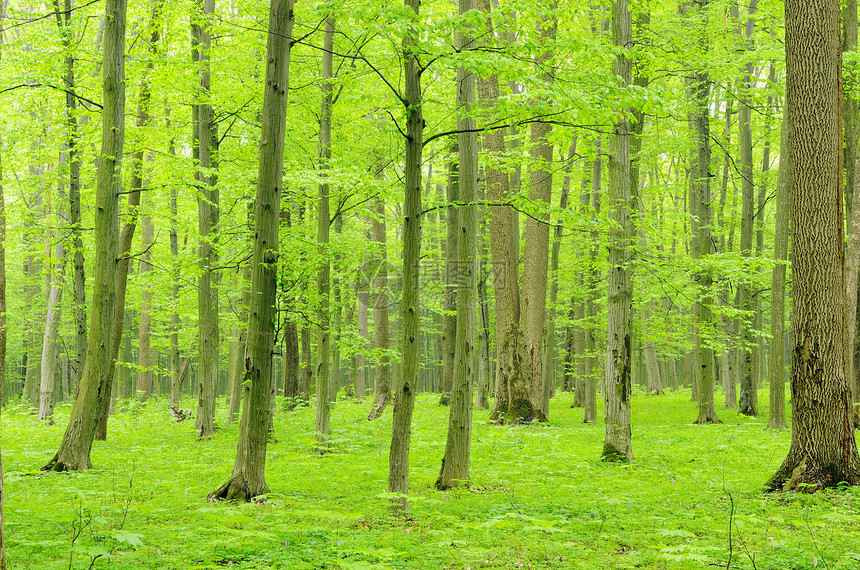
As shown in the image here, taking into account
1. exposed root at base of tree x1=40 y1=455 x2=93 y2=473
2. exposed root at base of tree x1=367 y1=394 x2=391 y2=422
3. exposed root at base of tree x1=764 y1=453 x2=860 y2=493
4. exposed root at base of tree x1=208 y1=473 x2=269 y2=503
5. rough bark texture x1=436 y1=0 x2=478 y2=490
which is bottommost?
exposed root at base of tree x1=367 y1=394 x2=391 y2=422

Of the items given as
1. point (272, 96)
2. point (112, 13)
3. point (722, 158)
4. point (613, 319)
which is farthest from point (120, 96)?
point (722, 158)

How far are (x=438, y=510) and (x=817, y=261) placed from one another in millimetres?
5344

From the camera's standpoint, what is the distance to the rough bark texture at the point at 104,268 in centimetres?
829

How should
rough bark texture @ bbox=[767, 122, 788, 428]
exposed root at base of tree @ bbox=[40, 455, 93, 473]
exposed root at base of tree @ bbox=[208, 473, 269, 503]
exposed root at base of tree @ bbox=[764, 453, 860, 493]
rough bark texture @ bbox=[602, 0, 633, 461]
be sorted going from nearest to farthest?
exposed root at base of tree @ bbox=[208, 473, 269, 503], exposed root at base of tree @ bbox=[764, 453, 860, 493], exposed root at base of tree @ bbox=[40, 455, 93, 473], rough bark texture @ bbox=[602, 0, 633, 461], rough bark texture @ bbox=[767, 122, 788, 428]

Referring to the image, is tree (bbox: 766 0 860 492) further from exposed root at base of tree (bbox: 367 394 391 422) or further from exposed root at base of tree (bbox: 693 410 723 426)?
exposed root at base of tree (bbox: 367 394 391 422)

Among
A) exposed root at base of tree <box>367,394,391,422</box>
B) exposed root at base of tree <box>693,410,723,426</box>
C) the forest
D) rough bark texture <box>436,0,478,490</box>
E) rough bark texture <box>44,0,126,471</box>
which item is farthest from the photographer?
exposed root at base of tree <box>367,394,391,422</box>

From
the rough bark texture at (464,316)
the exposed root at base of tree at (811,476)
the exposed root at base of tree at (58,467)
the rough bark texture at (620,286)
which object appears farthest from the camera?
the rough bark texture at (620,286)

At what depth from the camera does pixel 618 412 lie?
904 cm

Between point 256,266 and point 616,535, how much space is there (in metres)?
4.66

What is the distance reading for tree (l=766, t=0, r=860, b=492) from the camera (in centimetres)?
668

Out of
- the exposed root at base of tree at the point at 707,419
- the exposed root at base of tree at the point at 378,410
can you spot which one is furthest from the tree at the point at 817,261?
the exposed root at base of tree at the point at 378,410

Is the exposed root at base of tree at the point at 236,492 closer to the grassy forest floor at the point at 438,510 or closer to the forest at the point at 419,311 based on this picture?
the forest at the point at 419,311

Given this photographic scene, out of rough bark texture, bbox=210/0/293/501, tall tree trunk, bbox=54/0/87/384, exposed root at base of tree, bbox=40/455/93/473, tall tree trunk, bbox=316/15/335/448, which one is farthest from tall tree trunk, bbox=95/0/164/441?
rough bark texture, bbox=210/0/293/501

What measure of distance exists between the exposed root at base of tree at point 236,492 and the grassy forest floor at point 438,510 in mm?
254
